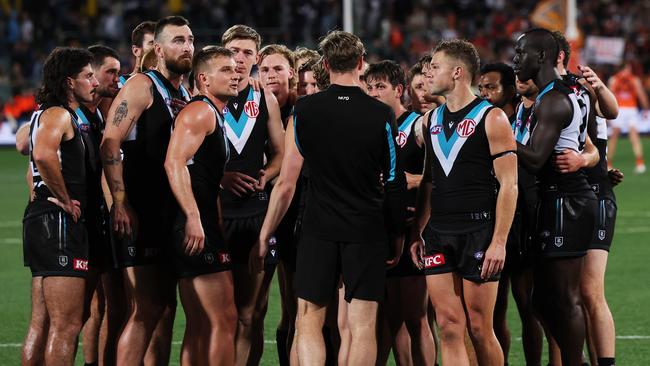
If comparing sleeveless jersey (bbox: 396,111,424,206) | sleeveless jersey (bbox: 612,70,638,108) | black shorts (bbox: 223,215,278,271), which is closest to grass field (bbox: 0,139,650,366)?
black shorts (bbox: 223,215,278,271)

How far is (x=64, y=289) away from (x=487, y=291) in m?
2.67

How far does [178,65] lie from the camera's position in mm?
7578

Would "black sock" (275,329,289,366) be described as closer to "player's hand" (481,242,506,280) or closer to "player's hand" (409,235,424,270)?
"player's hand" (409,235,424,270)

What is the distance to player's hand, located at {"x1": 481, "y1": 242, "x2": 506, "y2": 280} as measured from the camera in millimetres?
6840

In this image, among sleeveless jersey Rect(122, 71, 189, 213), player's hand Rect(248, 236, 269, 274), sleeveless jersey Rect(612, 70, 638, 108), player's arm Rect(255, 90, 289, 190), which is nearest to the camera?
player's hand Rect(248, 236, 269, 274)

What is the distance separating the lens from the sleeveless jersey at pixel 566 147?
745 cm

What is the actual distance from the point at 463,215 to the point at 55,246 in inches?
102

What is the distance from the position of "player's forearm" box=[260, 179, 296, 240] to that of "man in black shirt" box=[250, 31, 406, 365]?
0.56 ft

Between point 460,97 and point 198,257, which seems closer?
point 460,97

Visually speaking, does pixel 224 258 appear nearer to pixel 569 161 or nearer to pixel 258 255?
pixel 258 255

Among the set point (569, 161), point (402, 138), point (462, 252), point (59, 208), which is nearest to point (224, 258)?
point (59, 208)

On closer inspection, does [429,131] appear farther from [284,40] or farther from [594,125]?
[284,40]

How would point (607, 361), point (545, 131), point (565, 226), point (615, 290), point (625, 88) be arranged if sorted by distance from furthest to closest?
point (625, 88) < point (615, 290) < point (607, 361) < point (565, 226) < point (545, 131)

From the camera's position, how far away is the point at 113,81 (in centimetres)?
827
